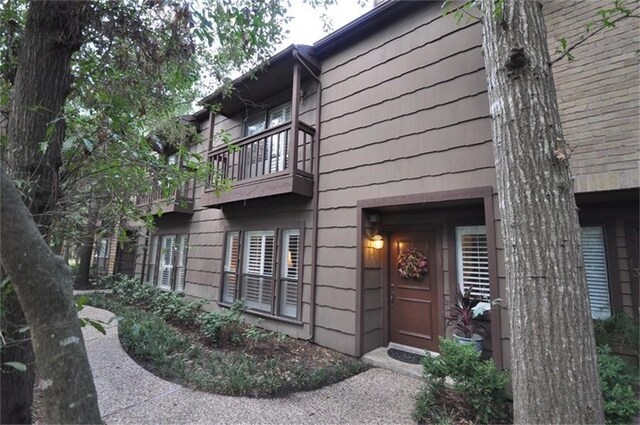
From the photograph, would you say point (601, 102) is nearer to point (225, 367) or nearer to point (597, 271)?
point (597, 271)

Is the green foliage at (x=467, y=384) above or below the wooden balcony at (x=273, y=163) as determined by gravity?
below

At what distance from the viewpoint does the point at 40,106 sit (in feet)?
7.68

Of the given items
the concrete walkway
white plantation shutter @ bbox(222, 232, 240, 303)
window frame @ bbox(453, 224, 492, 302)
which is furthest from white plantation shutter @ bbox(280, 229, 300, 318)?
window frame @ bbox(453, 224, 492, 302)

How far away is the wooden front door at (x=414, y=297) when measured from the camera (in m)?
4.67

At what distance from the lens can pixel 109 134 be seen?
8.73 ft

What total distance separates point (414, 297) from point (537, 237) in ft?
10.6

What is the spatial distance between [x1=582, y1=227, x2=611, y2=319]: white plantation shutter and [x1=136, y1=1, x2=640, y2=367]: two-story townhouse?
1cm

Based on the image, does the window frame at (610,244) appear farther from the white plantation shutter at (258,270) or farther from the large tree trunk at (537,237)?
the white plantation shutter at (258,270)

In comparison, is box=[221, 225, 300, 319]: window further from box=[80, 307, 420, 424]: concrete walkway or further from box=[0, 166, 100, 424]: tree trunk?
box=[0, 166, 100, 424]: tree trunk

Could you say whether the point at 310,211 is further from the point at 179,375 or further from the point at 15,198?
the point at 15,198

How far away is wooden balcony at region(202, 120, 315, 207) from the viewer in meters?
5.60

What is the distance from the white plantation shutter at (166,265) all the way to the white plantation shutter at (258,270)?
3.85m

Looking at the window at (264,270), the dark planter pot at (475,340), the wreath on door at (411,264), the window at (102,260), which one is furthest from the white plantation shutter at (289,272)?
the window at (102,260)

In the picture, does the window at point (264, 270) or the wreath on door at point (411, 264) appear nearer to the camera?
the wreath on door at point (411, 264)
